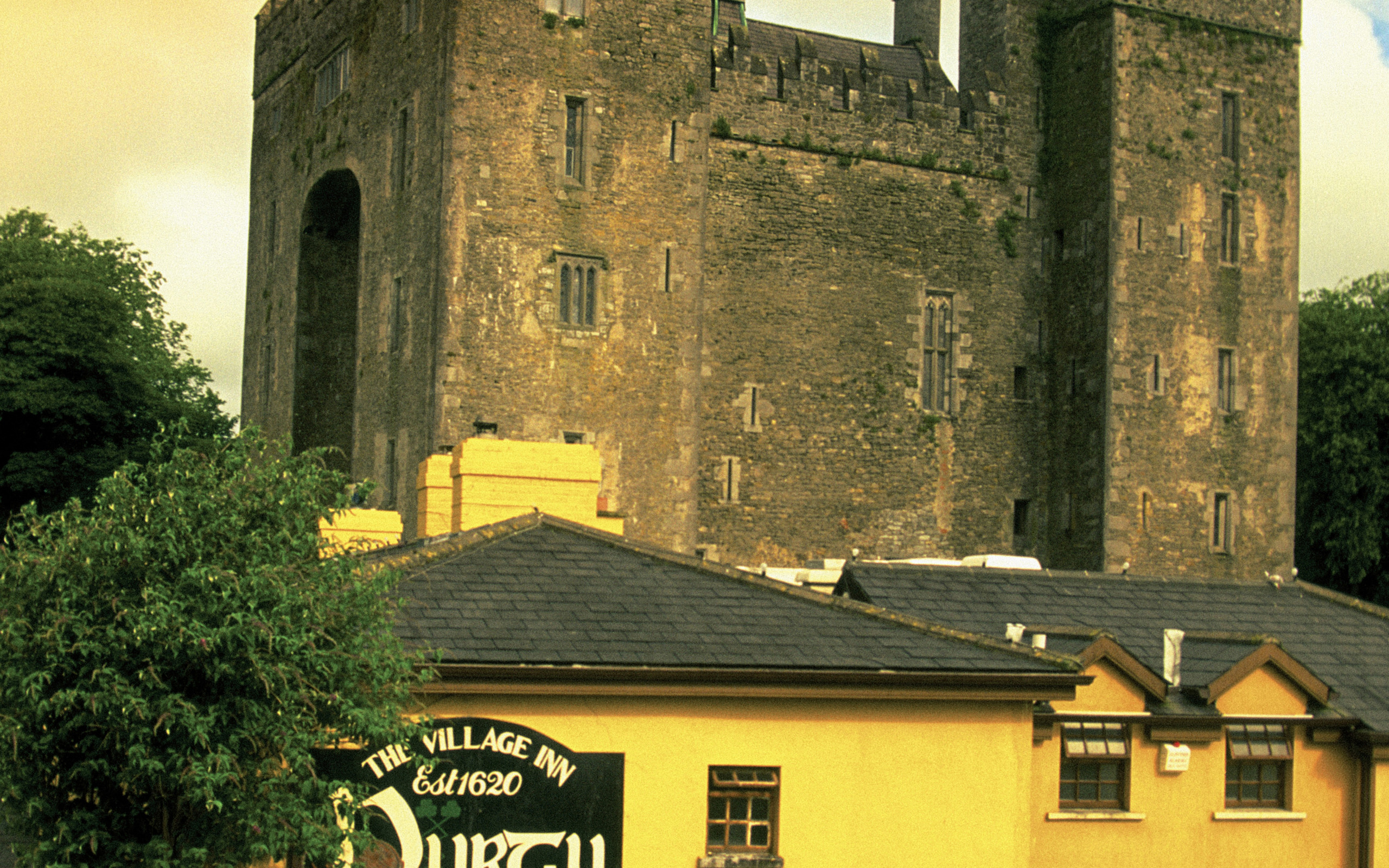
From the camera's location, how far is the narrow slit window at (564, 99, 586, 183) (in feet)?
99.1

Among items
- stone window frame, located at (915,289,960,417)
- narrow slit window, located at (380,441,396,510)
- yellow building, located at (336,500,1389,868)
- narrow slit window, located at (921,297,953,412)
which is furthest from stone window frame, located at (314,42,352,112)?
yellow building, located at (336,500,1389,868)

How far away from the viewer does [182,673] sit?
1083 centimetres

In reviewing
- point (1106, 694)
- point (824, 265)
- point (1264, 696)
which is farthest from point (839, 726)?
point (824, 265)

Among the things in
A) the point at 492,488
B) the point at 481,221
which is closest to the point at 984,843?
the point at 492,488

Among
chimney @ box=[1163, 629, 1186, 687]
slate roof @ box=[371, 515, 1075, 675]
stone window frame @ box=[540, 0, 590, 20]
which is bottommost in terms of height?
chimney @ box=[1163, 629, 1186, 687]

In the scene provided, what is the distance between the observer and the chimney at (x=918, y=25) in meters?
39.7

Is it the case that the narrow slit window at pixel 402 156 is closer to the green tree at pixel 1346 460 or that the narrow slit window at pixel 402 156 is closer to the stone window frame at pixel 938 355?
the stone window frame at pixel 938 355

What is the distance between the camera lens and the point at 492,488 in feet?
58.9

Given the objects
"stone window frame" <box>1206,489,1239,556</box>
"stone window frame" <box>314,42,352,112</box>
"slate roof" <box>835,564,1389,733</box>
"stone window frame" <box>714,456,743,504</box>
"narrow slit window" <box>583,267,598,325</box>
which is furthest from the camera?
"stone window frame" <box>314,42,352,112</box>

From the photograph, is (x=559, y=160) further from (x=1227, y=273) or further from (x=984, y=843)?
(x=984, y=843)

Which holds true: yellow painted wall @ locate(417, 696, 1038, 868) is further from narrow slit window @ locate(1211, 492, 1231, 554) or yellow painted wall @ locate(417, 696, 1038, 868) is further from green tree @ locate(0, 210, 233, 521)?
green tree @ locate(0, 210, 233, 521)

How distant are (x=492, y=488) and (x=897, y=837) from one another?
570cm

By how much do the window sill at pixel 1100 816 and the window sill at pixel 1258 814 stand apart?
830 millimetres

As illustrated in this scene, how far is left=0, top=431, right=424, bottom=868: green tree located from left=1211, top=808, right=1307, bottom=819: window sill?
28.1ft
